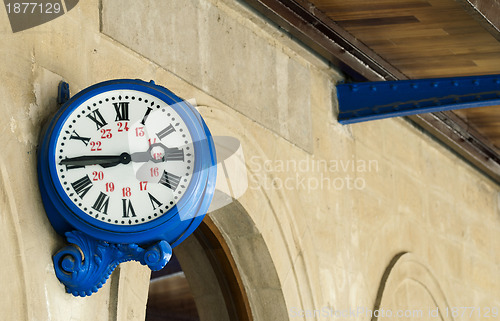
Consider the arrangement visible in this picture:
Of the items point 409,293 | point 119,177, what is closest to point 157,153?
point 119,177

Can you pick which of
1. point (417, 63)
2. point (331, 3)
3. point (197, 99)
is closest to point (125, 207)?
point (197, 99)

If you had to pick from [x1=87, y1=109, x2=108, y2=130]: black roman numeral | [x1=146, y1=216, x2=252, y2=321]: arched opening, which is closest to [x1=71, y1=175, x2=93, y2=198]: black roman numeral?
[x1=87, y1=109, x2=108, y2=130]: black roman numeral

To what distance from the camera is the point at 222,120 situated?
466 centimetres

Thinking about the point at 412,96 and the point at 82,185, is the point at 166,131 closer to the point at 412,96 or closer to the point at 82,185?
the point at 82,185

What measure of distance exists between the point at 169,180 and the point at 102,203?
27cm

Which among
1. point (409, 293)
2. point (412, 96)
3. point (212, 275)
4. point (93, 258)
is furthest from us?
point (409, 293)

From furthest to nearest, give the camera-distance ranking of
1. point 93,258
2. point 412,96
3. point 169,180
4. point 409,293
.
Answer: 1. point 409,293
2. point 412,96
3. point 169,180
4. point 93,258

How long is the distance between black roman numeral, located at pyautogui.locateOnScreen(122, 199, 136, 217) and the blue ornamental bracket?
0.12 m

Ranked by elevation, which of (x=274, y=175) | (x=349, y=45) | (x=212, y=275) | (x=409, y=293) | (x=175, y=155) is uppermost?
(x=349, y=45)

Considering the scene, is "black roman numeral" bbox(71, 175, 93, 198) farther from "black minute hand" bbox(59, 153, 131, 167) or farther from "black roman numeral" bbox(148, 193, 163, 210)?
"black roman numeral" bbox(148, 193, 163, 210)

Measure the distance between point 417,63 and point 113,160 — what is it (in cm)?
301

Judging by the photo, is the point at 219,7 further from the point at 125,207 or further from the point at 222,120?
the point at 125,207

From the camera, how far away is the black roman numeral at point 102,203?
3492 millimetres

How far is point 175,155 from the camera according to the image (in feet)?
11.9
